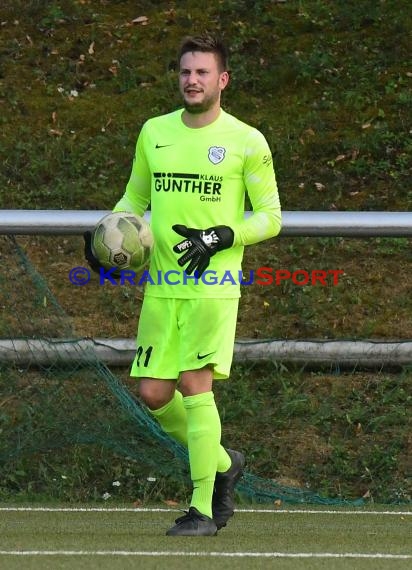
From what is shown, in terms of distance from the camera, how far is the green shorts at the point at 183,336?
6.34 meters

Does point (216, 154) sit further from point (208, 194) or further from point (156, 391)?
point (156, 391)

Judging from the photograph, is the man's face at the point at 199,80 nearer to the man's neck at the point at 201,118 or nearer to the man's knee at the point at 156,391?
the man's neck at the point at 201,118

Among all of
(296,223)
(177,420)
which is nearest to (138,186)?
(177,420)

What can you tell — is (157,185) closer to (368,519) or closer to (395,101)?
(368,519)

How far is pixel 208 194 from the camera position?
6.38 m

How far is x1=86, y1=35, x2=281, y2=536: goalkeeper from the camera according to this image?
20.8 feet

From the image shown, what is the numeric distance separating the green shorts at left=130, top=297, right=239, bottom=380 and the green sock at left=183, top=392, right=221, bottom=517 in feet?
0.48

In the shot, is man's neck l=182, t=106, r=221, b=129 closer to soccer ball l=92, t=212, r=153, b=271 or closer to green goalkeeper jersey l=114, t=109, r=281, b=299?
green goalkeeper jersey l=114, t=109, r=281, b=299

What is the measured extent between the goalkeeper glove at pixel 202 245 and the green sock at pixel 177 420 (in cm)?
64

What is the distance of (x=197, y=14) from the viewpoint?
42.8 feet

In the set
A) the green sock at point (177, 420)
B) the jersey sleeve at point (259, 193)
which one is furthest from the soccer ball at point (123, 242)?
the green sock at point (177, 420)

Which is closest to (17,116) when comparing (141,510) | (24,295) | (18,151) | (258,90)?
(18,151)

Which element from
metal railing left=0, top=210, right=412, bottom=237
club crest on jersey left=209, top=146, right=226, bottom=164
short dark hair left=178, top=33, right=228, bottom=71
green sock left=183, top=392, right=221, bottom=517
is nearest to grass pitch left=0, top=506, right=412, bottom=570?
green sock left=183, top=392, right=221, bottom=517

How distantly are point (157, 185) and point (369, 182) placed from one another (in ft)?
16.5
